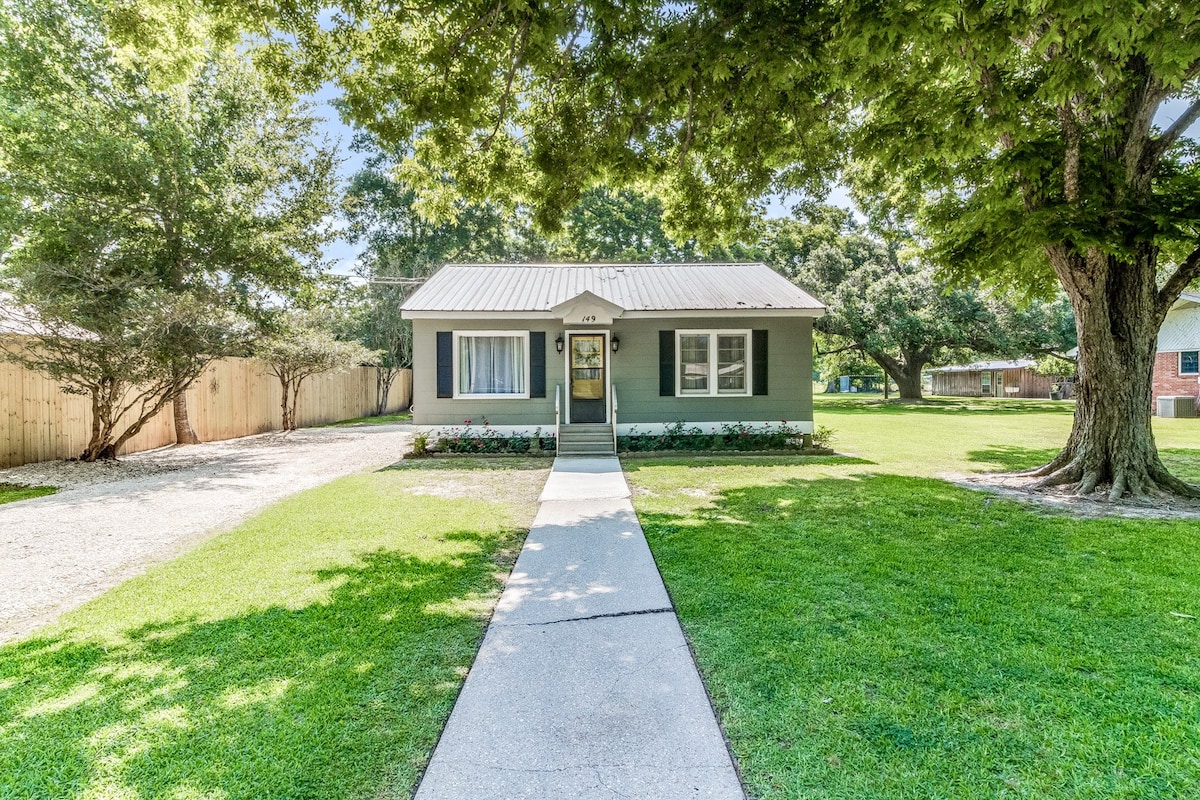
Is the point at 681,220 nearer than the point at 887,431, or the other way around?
the point at 681,220

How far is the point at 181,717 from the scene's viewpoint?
2.46m

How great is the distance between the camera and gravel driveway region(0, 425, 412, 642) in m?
4.24

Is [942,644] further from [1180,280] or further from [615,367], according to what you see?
[615,367]

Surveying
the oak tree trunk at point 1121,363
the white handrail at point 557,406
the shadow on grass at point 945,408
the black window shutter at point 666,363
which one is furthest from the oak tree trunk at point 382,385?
the oak tree trunk at point 1121,363

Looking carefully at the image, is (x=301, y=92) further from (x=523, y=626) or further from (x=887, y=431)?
(x=887, y=431)

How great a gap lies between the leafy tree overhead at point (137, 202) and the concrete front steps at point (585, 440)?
248 inches

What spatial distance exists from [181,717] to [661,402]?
971cm

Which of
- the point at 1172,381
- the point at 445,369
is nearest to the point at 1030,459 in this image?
the point at 445,369

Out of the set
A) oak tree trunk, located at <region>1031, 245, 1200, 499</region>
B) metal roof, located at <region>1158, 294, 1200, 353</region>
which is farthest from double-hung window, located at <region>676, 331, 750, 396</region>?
metal roof, located at <region>1158, 294, 1200, 353</region>

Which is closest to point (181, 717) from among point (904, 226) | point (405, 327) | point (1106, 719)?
point (1106, 719)

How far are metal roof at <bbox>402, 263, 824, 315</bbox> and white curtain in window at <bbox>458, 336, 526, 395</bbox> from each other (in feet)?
2.61

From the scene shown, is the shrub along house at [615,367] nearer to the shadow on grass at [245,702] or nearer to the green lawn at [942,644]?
the green lawn at [942,644]

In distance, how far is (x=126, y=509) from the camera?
661 centimetres

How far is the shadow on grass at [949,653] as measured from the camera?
6.93 ft
